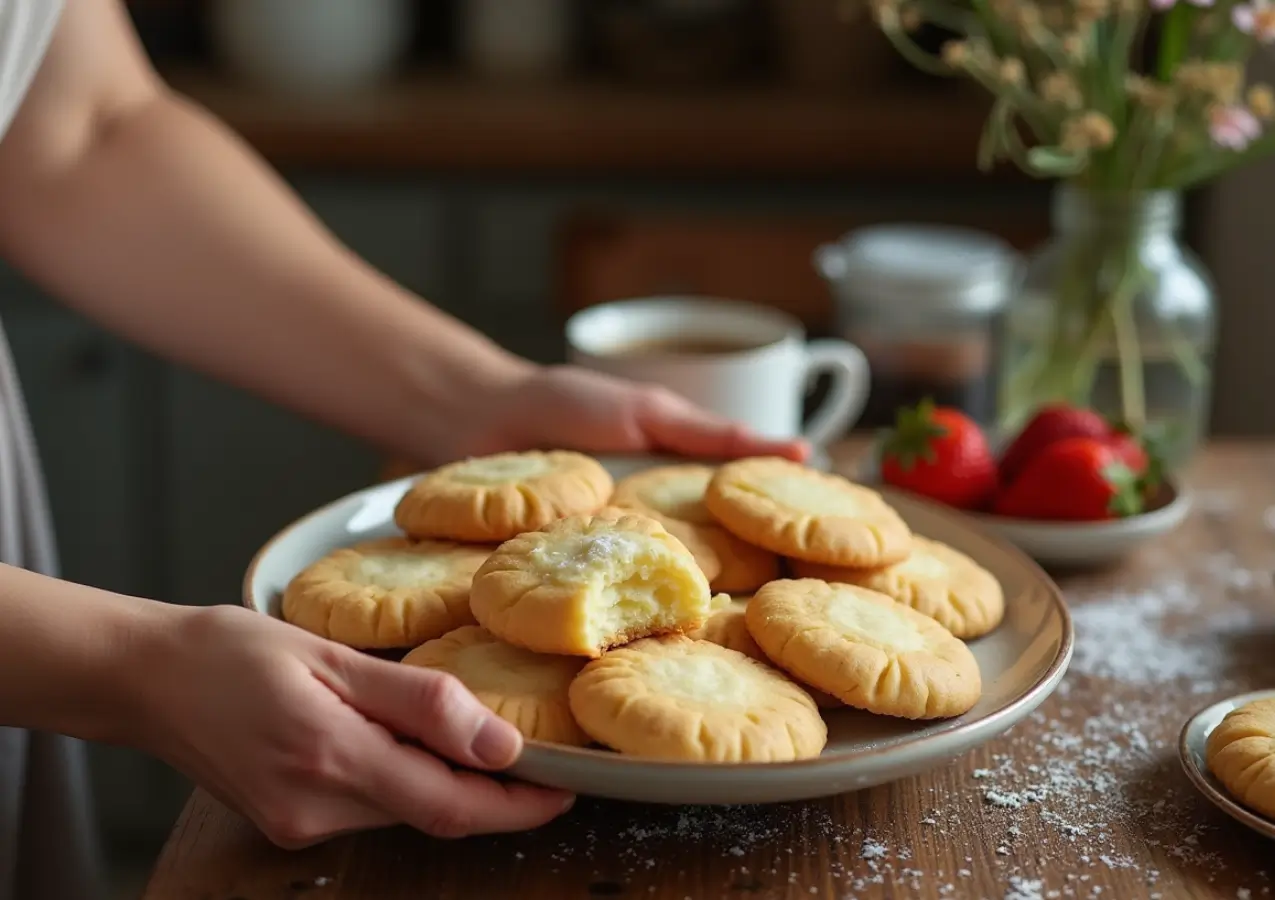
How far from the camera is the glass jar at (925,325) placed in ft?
4.70

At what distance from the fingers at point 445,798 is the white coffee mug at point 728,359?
57 centimetres

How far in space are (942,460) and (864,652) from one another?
1.44 ft

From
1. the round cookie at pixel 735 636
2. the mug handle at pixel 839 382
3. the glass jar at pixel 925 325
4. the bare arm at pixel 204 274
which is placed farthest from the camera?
the glass jar at pixel 925 325

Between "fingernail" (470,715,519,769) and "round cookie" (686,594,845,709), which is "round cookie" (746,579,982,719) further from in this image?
"fingernail" (470,715,519,769)

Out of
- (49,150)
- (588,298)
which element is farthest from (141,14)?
(49,150)

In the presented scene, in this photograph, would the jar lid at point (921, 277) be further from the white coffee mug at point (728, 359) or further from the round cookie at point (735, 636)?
the round cookie at point (735, 636)

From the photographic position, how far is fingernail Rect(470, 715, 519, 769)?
68 cm

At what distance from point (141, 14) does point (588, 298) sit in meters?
1.34

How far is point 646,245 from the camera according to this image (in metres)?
2.21

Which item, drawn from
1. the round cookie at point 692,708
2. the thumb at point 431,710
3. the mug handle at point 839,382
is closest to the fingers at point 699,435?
the mug handle at point 839,382

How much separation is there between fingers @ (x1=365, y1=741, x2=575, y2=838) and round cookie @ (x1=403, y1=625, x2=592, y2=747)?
0.03 meters

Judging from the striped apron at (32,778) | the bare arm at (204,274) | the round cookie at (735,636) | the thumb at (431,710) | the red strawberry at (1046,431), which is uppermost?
the bare arm at (204,274)

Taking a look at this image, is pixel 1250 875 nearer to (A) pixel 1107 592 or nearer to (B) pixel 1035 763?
(B) pixel 1035 763

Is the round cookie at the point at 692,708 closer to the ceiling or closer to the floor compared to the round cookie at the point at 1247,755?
closer to the ceiling
